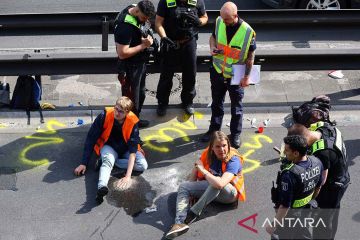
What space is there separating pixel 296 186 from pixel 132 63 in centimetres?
314

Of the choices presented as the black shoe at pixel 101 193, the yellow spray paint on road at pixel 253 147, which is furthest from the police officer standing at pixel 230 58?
the black shoe at pixel 101 193

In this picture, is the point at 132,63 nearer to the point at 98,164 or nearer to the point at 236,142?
the point at 98,164

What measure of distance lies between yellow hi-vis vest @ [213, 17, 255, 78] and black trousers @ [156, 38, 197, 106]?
0.55 metres

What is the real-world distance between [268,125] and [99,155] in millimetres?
2332

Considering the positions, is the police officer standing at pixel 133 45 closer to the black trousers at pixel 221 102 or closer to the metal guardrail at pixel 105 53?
the metal guardrail at pixel 105 53

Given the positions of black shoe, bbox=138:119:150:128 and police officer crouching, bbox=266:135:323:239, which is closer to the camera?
police officer crouching, bbox=266:135:323:239

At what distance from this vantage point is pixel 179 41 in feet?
28.0

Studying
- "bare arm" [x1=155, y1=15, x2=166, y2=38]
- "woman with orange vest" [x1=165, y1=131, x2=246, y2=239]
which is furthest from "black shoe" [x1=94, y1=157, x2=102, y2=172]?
"bare arm" [x1=155, y1=15, x2=166, y2=38]

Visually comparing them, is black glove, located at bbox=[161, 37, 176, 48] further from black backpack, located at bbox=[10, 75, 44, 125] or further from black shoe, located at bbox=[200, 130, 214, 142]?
black backpack, located at bbox=[10, 75, 44, 125]

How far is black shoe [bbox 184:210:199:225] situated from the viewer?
23.5ft

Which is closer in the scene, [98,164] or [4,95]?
[98,164]

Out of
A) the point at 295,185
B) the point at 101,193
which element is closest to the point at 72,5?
the point at 101,193

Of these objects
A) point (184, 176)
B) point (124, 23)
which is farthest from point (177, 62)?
point (184, 176)

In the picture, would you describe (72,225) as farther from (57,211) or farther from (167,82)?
(167,82)
